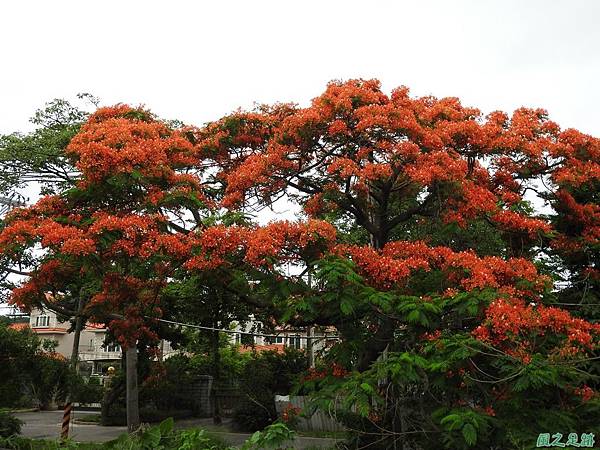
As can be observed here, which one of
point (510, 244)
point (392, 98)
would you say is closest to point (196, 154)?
point (392, 98)

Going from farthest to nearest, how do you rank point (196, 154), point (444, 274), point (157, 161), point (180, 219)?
1. point (196, 154)
2. point (180, 219)
3. point (157, 161)
4. point (444, 274)

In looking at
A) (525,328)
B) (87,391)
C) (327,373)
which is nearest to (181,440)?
(327,373)

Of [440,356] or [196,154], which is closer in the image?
[440,356]

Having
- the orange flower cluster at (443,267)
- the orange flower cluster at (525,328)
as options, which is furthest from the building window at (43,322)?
the orange flower cluster at (525,328)

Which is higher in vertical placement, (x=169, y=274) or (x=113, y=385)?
(x=169, y=274)

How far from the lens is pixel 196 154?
9.61m

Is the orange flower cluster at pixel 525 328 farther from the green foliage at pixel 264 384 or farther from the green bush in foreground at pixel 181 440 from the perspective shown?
the green foliage at pixel 264 384

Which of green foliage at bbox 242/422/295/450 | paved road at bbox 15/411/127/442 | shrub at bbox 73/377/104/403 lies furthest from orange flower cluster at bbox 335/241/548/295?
shrub at bbox 73/377/104/403

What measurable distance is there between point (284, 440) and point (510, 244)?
→ 4.65m

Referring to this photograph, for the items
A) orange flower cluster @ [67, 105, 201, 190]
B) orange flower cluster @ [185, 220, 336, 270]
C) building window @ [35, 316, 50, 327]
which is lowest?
orange flower cluster @ [185, 220, 336, 270]

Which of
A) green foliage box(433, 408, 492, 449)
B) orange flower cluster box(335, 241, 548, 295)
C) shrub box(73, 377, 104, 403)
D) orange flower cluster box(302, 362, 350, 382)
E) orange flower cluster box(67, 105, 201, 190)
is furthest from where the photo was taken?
shrub box(73, 377, 104, 403)

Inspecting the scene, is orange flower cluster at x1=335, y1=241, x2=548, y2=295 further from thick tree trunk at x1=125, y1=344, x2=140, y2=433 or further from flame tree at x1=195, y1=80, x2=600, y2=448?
thick tree trunk at x1=125, y1=344, x2=140, y2=433

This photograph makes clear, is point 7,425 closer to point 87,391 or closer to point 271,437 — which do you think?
point 271,437

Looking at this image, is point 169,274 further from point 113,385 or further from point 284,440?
point 113,385
